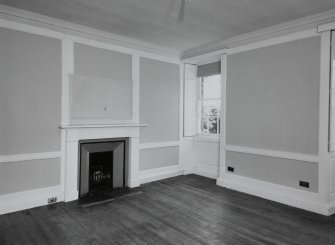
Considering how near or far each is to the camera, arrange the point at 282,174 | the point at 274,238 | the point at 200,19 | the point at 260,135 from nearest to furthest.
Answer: the point at 274,238
the point at 200,19
the point at 282,174
the point at 260,135

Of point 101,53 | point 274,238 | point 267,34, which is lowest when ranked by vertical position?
point 274,238

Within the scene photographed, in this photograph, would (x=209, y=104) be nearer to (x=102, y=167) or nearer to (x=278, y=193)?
(x=278, y=193)

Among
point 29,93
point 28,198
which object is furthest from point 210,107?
point 28,198

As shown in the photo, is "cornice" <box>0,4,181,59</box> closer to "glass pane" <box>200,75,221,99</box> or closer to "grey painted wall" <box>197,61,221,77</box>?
"grey painted wall" <box>197,61,221,77</box>

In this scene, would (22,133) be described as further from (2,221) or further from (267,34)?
(267,34)

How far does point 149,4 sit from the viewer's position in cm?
319

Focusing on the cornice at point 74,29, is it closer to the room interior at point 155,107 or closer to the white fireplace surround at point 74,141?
the room interior at point 155,107

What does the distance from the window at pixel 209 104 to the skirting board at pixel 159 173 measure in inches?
41.8

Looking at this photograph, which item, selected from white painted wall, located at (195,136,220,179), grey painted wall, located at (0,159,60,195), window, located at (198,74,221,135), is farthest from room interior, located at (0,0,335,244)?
window, located at (198,74,221,135)

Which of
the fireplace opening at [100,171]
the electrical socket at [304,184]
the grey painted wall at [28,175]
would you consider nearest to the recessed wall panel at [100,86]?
the fireplace opening at [100,171]

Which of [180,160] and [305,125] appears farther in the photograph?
[180,160]

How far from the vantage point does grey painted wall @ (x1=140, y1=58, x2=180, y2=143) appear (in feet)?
16.1

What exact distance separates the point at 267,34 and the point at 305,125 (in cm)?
159

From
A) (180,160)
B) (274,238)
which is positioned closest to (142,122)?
(180,160)
